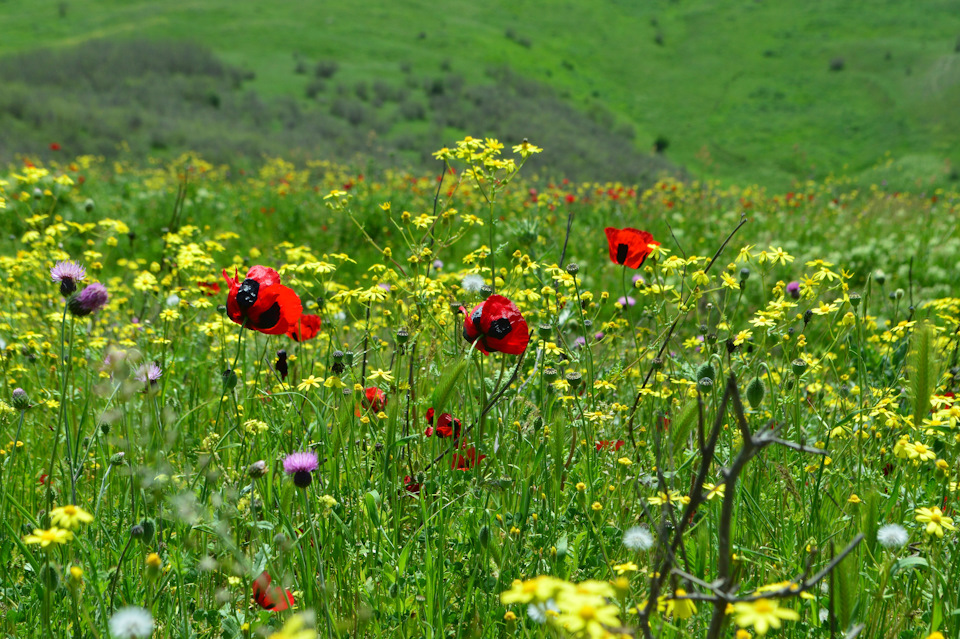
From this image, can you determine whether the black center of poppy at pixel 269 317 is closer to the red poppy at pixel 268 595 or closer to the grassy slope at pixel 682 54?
the red poppy at pixel 268 595

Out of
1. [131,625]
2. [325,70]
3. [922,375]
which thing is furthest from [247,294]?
[325,70]

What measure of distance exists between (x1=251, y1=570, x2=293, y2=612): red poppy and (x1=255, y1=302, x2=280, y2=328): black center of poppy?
0.64 metres

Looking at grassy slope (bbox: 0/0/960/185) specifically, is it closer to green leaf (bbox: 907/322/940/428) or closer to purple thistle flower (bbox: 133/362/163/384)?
green leaf (bbox: 907/322/940/428)

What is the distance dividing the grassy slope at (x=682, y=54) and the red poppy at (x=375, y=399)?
29.6 m

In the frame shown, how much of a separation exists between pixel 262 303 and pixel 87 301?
0.41 m

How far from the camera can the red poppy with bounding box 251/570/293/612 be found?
1.28 meters

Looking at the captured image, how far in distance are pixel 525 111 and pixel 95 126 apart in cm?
1969

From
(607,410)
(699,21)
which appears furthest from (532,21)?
(607,410)

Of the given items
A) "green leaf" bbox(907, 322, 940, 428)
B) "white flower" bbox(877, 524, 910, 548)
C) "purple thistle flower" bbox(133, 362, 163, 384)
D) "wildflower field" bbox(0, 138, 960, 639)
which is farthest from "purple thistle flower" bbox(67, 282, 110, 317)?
"green leaf" bbox(907, 322, 940, 428)

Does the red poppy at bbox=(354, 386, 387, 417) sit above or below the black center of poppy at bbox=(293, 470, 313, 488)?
below

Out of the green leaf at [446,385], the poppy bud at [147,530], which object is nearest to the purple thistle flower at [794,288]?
the green leaf at [446,385]

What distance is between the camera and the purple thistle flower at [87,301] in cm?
148

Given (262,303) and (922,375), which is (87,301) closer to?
(262,303)

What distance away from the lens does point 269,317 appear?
1.78 metres
